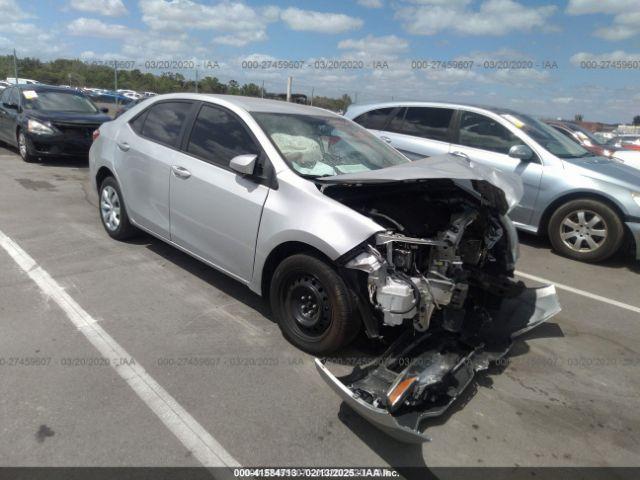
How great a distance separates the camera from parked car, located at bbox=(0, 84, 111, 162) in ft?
32.1

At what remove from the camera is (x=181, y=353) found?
329 centimetres

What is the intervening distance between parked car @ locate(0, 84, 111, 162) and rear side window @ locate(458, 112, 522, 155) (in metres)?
7.64

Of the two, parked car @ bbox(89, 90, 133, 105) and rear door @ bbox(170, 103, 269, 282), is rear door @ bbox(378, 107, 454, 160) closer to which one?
rear door @ bbox(170, 103, 269, 282)

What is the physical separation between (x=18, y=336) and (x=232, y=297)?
5.31ft

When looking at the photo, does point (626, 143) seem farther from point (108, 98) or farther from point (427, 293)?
point (108, 98)

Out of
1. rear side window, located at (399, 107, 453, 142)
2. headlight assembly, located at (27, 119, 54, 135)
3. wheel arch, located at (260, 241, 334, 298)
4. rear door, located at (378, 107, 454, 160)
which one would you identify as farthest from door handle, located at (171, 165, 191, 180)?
headlight assembly, located at (27, 119, 54, 135)

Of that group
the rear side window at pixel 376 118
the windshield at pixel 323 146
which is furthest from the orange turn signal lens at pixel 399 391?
the rear side window at pixel 376 118

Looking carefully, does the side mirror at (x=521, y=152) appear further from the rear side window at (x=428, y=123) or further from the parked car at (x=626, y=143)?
the parked car at (x=626, y=143)

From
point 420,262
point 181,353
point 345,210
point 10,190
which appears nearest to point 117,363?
point 181,353

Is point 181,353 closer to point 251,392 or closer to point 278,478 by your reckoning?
point 251,392

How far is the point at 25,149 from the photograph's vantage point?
1005 cm

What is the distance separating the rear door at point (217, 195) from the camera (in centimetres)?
359

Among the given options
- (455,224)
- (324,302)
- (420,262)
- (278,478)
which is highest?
(455,224)

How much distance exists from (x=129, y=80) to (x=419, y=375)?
28911 millimetres
